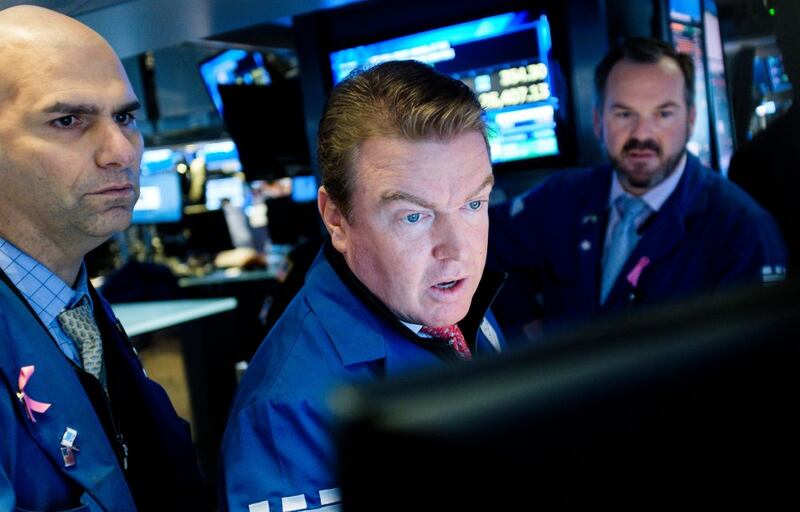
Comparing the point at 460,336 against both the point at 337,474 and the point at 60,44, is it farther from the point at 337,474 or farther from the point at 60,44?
the point at 337,474

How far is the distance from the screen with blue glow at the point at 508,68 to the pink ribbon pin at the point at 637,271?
1.01 m

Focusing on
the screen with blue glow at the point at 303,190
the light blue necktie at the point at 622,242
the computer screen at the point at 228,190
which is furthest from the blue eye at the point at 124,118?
the computer screen at the point at 228,190

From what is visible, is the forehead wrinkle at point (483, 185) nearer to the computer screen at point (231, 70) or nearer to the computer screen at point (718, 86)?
the computer screen at point (718, 86)

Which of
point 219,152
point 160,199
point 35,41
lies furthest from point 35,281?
point 219,152

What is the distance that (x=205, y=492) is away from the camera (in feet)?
4.73

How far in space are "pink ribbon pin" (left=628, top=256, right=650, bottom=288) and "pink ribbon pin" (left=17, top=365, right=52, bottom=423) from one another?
1.76 m

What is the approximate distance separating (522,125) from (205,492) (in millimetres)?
2295

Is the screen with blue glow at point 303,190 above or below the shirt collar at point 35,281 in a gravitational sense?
below

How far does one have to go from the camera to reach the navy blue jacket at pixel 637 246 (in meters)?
2.21

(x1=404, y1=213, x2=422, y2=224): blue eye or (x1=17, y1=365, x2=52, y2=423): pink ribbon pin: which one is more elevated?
(x1=404, y1=213, x2=422, y2=224): blue eye

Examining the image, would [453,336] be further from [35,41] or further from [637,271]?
[637,271]

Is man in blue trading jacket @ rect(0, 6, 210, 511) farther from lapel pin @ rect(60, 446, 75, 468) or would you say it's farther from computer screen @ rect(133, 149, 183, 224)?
computer screen @ rect(133, 149, 183, 224)

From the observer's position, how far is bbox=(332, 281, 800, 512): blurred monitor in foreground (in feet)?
Answer: 1.04

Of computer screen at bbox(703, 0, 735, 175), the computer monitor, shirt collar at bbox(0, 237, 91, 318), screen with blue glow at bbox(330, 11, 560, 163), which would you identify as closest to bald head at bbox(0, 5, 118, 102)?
shirt collar at bbox(0, 237, 91, 318)
